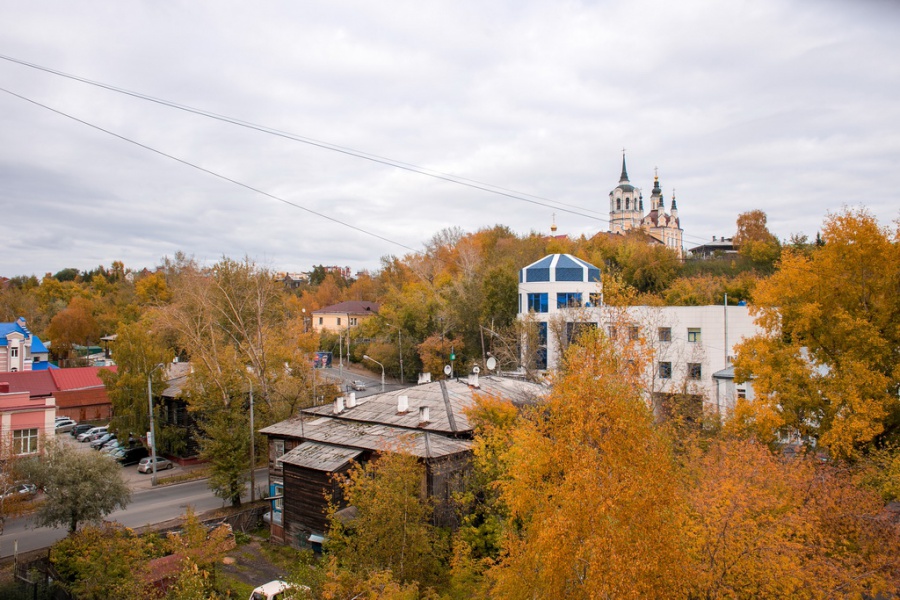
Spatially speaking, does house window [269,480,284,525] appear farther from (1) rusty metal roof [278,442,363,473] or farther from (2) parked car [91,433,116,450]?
(2) parked car [91,433,116,450]

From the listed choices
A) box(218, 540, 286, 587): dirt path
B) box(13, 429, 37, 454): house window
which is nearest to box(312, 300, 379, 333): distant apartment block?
box(13, 429, 37, 454): house window

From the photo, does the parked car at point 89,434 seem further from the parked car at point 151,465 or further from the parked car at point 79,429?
the parked car at point 151,465

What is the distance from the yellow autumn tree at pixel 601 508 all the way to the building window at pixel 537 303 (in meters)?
29.9

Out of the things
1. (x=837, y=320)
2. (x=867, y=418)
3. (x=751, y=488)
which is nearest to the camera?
(x=751, y=488)

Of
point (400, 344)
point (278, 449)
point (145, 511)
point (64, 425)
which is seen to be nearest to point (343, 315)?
point (400, 344)

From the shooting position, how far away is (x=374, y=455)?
17453 millimetres

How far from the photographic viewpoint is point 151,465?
94.3ft

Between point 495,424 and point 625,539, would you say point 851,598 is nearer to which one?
point 625,539

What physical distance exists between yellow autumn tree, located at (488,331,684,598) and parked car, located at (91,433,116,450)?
32951mm

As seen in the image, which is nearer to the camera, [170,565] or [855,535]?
[855,535]

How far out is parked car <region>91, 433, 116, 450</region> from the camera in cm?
3171

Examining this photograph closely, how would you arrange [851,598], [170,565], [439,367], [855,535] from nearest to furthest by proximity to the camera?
[851,598] < [855,535] < [170,565] < [439,367]

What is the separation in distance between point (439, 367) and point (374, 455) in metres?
25.8

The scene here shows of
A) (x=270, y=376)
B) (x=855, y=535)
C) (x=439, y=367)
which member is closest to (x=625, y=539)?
(x=855, y=535)
